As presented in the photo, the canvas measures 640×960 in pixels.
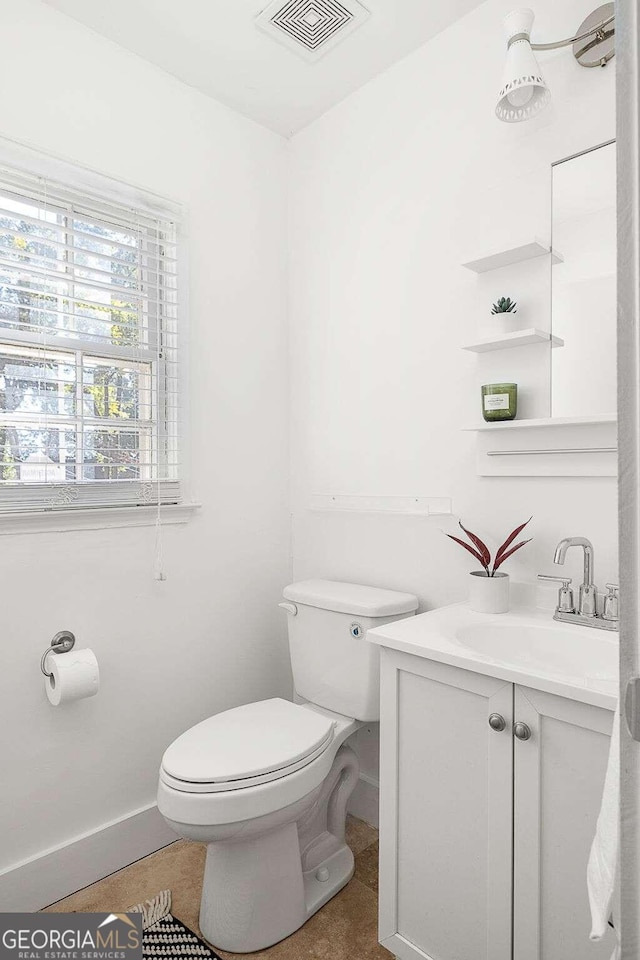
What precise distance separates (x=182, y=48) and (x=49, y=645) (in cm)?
186

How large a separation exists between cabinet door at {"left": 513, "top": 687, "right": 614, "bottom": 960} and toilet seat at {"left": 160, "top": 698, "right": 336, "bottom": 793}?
56 centimetres

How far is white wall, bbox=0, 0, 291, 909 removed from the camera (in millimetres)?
1553

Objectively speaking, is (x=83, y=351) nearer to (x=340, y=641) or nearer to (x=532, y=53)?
(x=340, y=641)

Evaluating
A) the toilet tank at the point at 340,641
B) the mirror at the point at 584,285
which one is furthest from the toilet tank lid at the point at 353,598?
the mirror at the point at 584,285

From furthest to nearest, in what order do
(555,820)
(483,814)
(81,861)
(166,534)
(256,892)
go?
1. (166,534)
2. (81,861)
3. (256,892)
4. (483,814)
5. (555,820)

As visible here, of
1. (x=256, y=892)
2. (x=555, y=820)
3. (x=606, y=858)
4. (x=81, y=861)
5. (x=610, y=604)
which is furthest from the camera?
(x=81, y=861)

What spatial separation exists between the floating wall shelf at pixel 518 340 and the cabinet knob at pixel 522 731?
36.2 inches

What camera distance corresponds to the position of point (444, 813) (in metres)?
1.19

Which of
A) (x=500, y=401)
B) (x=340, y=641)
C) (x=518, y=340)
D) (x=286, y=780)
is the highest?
(x=518, y=340)

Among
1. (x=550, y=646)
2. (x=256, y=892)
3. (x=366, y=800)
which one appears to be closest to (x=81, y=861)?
(x=256, y=892)

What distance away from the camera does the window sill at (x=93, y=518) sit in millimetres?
1534

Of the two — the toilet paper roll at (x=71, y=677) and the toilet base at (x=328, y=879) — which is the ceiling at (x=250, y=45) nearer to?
the toilet paper roll at (x=71, y=677)

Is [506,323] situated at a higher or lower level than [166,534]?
higher

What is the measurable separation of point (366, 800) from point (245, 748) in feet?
2.46
